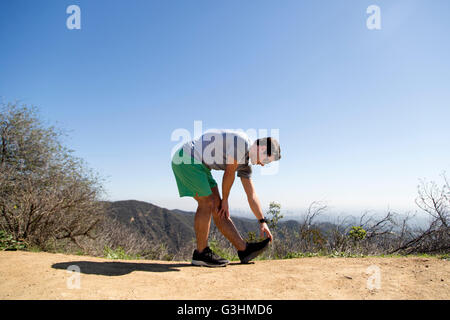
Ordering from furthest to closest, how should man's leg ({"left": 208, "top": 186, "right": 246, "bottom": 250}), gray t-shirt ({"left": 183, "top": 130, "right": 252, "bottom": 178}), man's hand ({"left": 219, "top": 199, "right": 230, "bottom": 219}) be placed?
man's leg ({"left": 208, "top": 186, "right": 246, "bottom": 250}), man's hand ({"left": 219, "top": 199, "right": 230, "bottom": 219}), gray t-shirt ({"left": 183, "top": 130, "right": 252, "bottom": 178})

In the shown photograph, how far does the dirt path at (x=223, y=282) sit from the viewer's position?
5.71 ft

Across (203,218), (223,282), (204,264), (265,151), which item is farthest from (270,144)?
(204,264)

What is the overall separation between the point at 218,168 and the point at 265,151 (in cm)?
60

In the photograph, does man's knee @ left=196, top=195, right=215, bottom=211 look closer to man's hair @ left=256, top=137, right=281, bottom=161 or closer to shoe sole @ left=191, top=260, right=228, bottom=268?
shoe sole @ left=191, top=260, right=228, bottom=268

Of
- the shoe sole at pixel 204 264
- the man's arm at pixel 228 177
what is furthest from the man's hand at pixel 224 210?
the shoe sole at pixel 204 264

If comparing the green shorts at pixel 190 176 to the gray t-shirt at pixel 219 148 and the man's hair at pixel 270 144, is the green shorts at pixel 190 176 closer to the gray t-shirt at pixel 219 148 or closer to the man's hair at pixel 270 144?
the gray t-shirt at pixel 219 148

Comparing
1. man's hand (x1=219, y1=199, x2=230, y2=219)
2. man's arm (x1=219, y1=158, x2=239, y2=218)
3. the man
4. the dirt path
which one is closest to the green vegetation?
the dirt path

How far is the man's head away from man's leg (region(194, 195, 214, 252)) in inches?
29.6

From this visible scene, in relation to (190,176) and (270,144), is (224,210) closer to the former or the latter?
(190,176)

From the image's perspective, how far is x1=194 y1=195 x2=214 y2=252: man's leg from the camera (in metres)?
2.97

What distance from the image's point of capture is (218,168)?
3.04 m

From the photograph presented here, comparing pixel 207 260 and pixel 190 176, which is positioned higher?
pixel 190 176

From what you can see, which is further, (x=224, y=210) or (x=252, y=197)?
(x=252, y=197)
